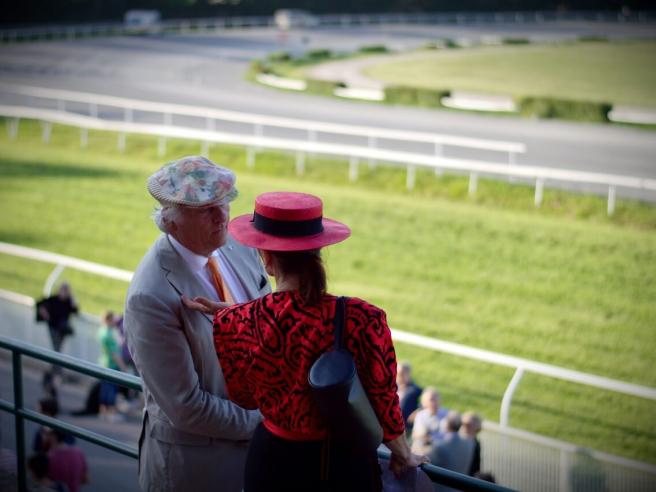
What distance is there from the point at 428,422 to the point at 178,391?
387 centimetres

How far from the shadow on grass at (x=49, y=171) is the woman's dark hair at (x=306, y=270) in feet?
51.6

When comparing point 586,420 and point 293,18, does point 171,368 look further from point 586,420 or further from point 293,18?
point 293,18

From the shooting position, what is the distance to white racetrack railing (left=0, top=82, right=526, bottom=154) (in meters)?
→ 17.1

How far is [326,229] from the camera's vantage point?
2.28 metres

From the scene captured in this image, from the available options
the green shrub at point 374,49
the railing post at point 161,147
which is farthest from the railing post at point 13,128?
the green shrub at point 374,49

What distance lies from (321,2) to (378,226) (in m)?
39.3

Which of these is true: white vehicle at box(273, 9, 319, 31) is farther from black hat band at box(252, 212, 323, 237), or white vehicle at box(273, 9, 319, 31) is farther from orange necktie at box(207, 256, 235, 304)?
black hat band at box(252, 212, 323, 237)

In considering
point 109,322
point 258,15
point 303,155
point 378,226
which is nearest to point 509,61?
point 258,15

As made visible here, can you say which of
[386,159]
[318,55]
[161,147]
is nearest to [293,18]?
[318,55]

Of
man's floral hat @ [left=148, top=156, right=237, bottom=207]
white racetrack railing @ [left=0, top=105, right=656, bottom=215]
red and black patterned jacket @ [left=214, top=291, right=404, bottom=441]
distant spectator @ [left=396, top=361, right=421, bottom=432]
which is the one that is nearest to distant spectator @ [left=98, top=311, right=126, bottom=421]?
distant spectator @ [left=396, top=361, right=421, bottom=432]

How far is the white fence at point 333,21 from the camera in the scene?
39191 mm

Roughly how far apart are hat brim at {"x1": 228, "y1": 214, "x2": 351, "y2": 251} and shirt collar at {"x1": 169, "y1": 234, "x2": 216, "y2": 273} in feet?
1.00

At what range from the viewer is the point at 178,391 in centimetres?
250

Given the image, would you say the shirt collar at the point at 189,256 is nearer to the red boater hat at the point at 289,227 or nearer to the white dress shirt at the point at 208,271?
the white dress shirt at the point at 208,271
